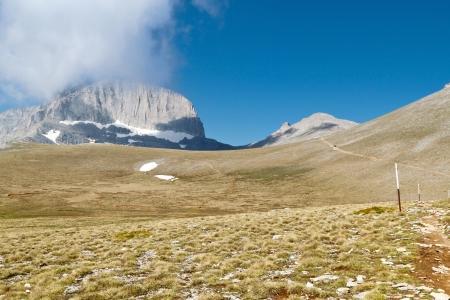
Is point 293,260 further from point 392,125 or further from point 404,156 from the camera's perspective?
point 392,125

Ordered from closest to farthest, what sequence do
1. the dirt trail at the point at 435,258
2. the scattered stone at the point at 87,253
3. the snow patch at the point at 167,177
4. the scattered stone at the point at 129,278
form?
the dirt trail at the point at 435,258
the scattered stone at the point at 129,278
the scattered stone at the point at 87,253
the snow patch at the point at 167,177

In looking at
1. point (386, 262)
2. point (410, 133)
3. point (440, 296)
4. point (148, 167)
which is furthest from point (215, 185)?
point (440, 296)

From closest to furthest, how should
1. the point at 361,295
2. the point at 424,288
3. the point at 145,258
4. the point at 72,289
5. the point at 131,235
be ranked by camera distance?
the point at 424,288, the point at 361,295, the point at 72,289, the point at 145,258, the point at 131,235

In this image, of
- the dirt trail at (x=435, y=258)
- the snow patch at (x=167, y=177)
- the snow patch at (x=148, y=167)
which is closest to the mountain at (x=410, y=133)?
the snow patch at (x=167, y=177)

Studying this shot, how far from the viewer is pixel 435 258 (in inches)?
741

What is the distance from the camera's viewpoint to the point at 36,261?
24969 millimetres

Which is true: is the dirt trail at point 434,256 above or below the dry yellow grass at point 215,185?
below

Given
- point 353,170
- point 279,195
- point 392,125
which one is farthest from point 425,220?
point 392,125

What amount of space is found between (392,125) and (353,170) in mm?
52083

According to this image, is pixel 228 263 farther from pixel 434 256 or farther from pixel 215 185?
pixel 215 185

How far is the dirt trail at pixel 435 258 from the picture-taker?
16.0 m

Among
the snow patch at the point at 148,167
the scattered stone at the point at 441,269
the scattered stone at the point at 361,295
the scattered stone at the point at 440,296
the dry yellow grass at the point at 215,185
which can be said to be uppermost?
the snow patch at the point at 148,167

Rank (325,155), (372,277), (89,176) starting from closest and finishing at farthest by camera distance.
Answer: (372,277)
(325,155)
(89,176)

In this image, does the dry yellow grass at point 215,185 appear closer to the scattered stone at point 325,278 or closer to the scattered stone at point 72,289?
the scattered stone at point 72,289
